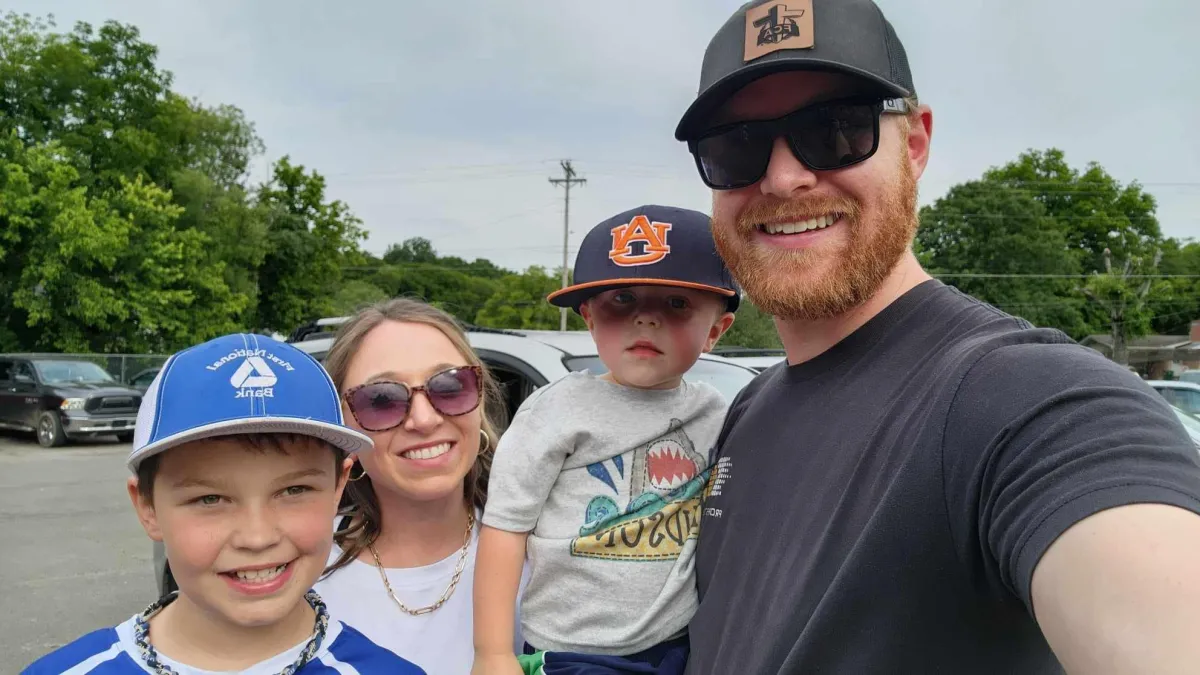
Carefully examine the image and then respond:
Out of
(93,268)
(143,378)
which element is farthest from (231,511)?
(93,268)

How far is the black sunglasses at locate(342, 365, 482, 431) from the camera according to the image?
2.03 meters

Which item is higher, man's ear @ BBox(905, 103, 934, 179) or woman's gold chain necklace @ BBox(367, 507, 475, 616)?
man's ear @ BBox(905, 103, 934, 179)

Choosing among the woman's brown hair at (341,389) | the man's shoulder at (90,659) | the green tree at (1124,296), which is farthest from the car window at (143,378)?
the green tree at (1124,296)

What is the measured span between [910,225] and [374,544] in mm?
1592

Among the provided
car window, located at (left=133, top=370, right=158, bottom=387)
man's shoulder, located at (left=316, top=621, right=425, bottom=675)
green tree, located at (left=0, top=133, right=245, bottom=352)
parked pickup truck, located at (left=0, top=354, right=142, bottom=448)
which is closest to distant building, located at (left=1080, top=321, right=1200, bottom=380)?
green tree, located at (left=0, top=133, right=245, bottom=352)

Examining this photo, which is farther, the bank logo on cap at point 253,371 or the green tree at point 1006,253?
the green tree at point 1006,253

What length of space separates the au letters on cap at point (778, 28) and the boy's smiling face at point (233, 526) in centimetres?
120

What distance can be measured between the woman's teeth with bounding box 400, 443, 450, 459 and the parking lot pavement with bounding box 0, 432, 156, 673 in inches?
168

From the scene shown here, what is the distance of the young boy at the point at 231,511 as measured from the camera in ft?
4.83

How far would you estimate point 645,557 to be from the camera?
1769 millimetres

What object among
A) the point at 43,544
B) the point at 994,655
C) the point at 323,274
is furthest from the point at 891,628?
the point at 323,274

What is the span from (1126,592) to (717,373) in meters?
3.46

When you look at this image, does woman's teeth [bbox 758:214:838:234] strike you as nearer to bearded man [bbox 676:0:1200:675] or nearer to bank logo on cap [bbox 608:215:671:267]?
bearded man [bbox 676:0:1200:675]

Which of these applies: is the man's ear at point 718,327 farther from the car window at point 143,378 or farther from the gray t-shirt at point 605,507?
the car window at point 143,378
